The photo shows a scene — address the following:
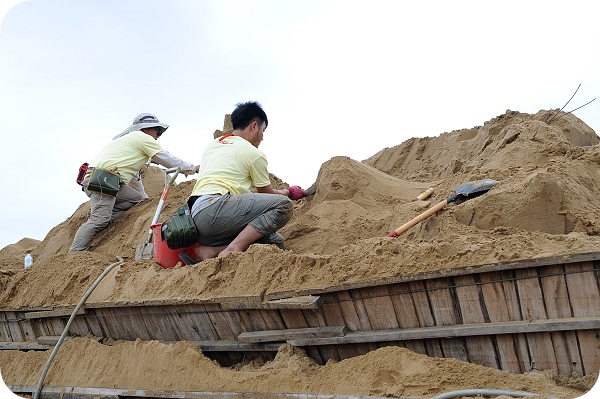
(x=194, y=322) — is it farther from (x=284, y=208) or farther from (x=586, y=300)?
(x=586, y=300)

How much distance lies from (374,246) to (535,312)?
1131 millimetres

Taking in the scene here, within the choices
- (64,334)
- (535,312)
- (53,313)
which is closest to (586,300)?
(535,312)

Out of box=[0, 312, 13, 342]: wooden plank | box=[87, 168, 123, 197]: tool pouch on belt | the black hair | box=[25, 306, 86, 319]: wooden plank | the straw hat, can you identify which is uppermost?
the straw hat

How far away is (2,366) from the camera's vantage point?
595 cm

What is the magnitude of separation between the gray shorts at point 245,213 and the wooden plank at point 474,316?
1775 mm

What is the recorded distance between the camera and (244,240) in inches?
191

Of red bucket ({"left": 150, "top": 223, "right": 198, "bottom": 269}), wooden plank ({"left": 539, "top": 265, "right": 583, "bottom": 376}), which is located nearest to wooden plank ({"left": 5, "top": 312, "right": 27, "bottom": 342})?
red bucket ({"left": 150, "top": 223, "right": 198, "bottom": 269})

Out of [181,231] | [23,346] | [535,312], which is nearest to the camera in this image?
[535,312]

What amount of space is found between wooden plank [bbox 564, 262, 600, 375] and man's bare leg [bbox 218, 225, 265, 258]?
7.93 ft

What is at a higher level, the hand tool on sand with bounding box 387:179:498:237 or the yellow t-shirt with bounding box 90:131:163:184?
Answer: the yellow t-shirt with bounding box 90:131:163:184

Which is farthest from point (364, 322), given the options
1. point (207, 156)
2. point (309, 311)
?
point (207, 156)

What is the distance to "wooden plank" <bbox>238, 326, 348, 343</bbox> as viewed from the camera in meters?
3.92

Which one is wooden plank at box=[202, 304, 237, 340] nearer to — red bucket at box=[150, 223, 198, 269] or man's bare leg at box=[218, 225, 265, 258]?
man's bare leg at box=[218, 225, 265, 258]

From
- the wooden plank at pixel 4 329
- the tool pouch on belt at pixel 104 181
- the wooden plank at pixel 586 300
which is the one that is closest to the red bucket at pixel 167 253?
the tool pouch on belt at pixel 104 181
